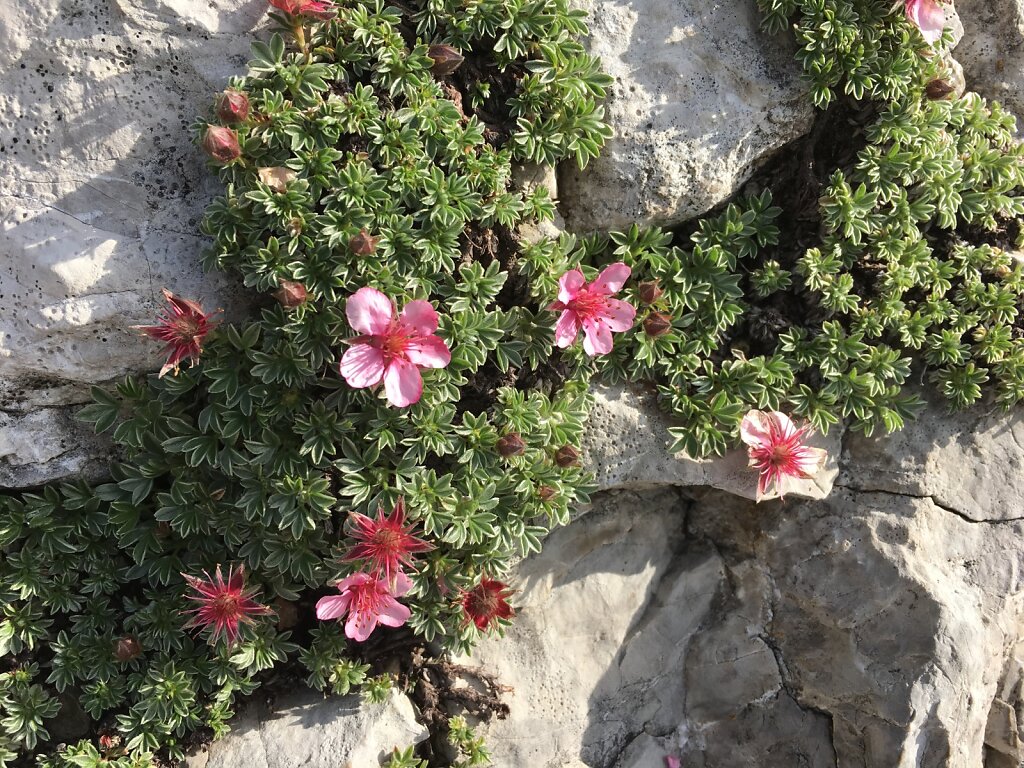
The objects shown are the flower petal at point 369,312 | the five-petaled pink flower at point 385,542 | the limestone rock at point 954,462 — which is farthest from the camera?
the limestone rock at point 954,462

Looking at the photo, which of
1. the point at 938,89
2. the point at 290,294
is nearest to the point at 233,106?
the point at 290,294

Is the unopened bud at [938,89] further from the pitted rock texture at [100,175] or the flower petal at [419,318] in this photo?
the pitted rock texture at [100,175]

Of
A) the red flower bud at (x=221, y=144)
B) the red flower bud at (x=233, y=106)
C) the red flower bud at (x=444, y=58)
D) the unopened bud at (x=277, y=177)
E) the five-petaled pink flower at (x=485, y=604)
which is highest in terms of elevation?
the red flower bud at (x=444, y=58)

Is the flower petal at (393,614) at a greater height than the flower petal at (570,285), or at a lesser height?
lesser

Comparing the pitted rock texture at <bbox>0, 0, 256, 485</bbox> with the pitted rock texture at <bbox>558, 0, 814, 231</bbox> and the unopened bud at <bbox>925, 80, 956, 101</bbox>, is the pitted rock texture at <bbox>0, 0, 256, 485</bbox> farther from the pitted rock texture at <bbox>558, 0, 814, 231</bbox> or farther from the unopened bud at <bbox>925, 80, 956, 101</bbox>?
the unopened bud at <bbox>925, 80, 956, 101</bbox>

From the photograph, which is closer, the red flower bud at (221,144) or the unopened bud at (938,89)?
the red flower bud at (221,144)

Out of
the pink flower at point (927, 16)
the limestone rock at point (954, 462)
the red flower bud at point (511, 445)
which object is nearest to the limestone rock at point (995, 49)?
the pink flower at point (927, 16)

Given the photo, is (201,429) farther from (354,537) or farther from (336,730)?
(336,730)
